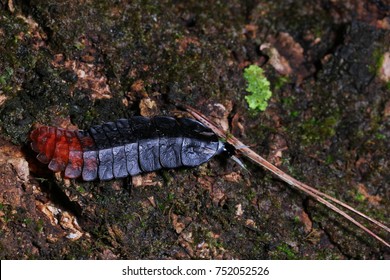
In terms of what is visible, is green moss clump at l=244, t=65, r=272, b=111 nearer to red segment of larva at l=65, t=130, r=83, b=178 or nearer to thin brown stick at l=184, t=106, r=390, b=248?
thin brown stick at l=184, t=106, r=390, b=248

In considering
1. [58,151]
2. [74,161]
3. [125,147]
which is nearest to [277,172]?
[125,147]

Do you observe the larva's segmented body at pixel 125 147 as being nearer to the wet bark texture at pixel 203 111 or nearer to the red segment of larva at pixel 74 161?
the red segment of larva at pixel 74 161

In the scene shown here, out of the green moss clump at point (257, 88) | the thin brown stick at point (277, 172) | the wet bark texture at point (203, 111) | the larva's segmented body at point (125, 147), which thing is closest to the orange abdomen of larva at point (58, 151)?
the larva's segmented body at point (125, 147)

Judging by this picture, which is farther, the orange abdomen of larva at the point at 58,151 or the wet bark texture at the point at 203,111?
the wet bark texture at the point at 203,111

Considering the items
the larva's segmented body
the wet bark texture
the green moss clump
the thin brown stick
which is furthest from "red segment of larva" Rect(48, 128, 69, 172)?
the green moss clump

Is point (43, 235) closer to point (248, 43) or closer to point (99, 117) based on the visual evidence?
point (99, 117)
